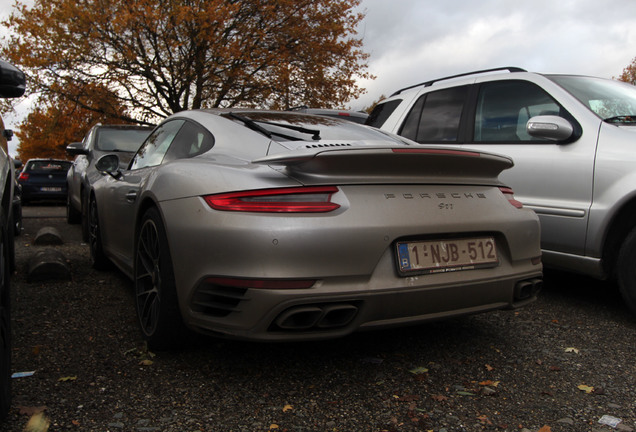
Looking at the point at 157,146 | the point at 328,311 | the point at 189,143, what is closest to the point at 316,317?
the point at 328,311

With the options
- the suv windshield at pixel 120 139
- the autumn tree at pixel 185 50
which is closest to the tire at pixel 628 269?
the suv windshield at pixel 120 139

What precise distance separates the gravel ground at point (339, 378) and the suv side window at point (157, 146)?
107 centimetres

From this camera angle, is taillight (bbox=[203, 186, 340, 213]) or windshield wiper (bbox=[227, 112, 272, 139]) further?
windshield wiper (bbox=[227, 112, 272, 139])

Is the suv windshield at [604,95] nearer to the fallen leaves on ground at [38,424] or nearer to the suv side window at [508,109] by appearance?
the suv side window at [508,109]

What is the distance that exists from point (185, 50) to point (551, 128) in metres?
15.7

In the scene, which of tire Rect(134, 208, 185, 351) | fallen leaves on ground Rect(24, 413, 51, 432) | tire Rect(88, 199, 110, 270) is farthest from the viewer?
tire Rect(88, 199, 110, 270)

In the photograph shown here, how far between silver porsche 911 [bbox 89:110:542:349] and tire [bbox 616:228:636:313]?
0.96m

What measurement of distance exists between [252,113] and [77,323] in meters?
1.68

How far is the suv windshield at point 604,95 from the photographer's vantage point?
3.91 metres

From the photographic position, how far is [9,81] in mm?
2342

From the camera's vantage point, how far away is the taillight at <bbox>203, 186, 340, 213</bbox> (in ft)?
7.48

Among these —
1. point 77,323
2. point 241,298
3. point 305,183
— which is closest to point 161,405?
point 241,298

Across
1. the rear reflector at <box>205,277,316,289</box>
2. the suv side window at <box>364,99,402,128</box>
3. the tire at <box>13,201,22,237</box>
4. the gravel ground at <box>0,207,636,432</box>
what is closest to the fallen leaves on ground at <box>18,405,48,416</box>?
the gravel ground at <box>0,207,636,432</box>

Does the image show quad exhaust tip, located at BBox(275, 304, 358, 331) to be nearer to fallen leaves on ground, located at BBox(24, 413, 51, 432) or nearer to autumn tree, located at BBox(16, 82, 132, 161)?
fallen leaves on ground, located at BBox(24, 413, 51, 432)
